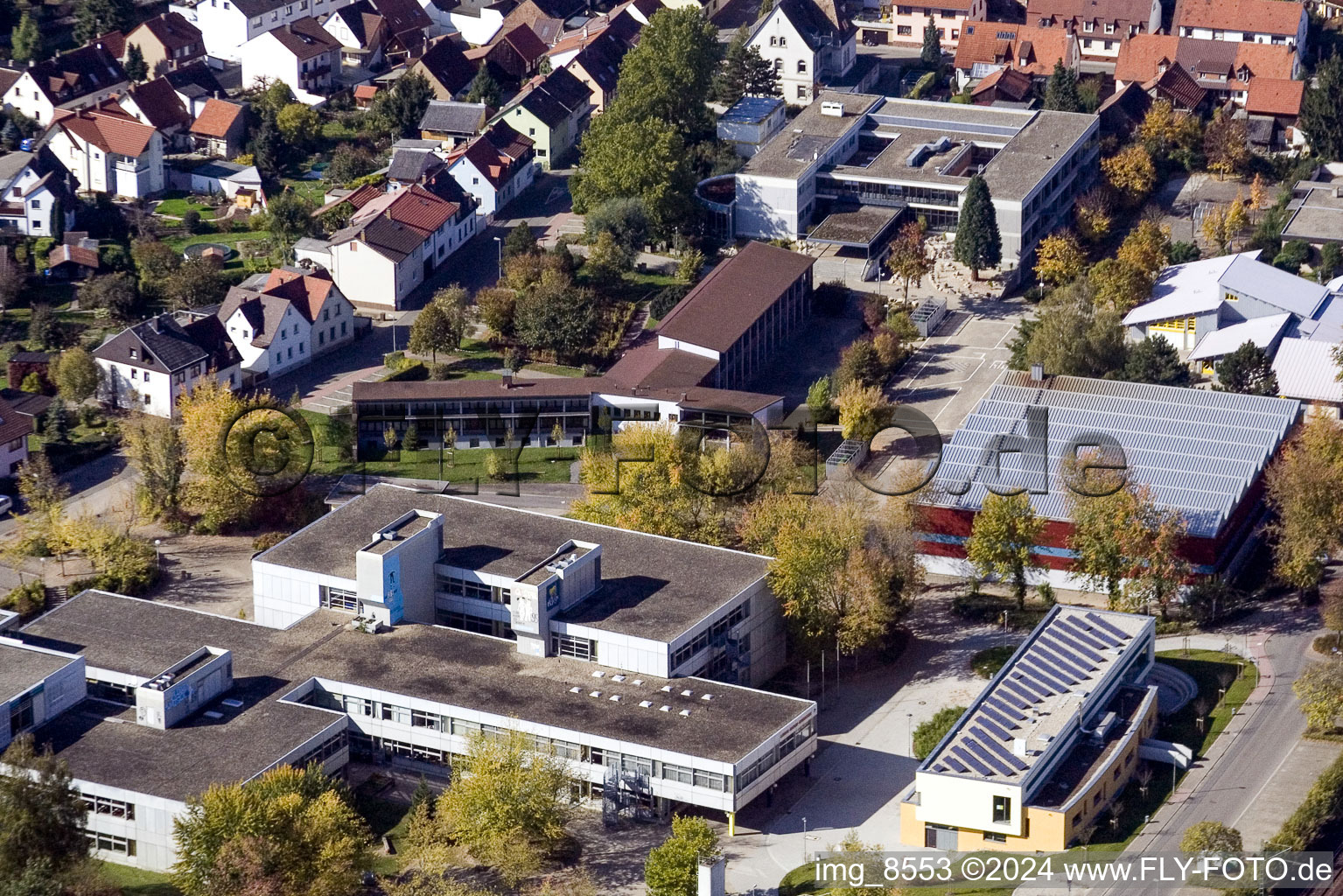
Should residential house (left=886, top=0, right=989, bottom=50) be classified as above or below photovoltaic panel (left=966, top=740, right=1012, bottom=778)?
above

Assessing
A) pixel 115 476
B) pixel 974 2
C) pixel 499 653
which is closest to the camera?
pixel 499 653

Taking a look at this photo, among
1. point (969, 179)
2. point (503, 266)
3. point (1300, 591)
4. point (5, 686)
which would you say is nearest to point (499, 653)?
point (5, 686)

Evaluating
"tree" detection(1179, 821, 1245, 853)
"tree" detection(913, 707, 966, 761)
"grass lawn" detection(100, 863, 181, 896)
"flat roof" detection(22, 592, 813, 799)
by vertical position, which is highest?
"flat roof" detection(22, 592, 813, 799)

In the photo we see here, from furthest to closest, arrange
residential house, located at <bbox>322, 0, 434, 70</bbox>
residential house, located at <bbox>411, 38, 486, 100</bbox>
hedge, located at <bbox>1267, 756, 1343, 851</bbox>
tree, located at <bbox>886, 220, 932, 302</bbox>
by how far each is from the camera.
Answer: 1. residential house, located at <bbox>322, 0, 434, 70</bbox>
2. residential house, located at <bbox>411, 38, 486, 100</bbox>
3. tree, located at <bbox>886, 220, 932, 302</bbox>
4. hedge, located at <bbox>1267, 756, 1343, 851</bbox>

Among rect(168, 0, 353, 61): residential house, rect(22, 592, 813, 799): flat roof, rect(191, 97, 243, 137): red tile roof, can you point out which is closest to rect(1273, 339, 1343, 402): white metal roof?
rect(22, 592, 813, 799): flat roof

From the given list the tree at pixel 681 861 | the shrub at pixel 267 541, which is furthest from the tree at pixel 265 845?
the shrub at pixel 267 541

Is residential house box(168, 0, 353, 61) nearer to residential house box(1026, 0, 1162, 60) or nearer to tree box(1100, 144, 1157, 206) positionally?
residential house box(1026, 0, 1162, 60)

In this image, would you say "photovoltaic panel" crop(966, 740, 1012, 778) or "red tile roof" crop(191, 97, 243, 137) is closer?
"photovoltaic panel" crop(966, 740, 1012, 778)

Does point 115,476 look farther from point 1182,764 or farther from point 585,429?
point 1182,764

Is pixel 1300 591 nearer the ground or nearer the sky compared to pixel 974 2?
nearer the ground
